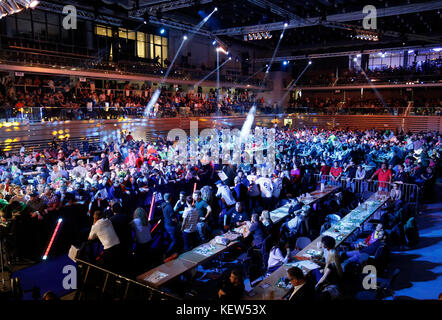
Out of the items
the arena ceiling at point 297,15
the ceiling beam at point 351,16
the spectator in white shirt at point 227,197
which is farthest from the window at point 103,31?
the spectator in white shirt at point 227,197

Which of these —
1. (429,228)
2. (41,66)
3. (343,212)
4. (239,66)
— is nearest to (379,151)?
(429,228)

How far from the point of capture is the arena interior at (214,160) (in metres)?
5.29

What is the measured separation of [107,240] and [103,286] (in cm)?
75

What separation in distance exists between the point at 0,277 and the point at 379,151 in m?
14.2

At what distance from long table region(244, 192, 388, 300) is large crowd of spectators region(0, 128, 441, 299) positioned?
0.75 feet

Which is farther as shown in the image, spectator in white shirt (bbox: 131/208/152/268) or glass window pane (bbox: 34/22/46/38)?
glass window pane (bbox: 34/22/46/38)

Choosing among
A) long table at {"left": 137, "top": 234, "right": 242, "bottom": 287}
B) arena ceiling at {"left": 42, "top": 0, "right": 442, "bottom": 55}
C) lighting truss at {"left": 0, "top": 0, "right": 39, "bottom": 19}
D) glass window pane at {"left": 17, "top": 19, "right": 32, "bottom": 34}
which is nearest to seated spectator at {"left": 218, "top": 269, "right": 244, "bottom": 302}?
long table at {"left": 137, "top": 234, "right": 242, "bottom": 287}

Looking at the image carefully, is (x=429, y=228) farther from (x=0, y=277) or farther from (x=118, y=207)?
(x=0, y=277)

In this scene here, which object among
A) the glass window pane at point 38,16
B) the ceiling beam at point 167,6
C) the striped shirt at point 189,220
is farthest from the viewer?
the glass window pane at point 38,16

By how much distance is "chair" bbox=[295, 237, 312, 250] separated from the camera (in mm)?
6094

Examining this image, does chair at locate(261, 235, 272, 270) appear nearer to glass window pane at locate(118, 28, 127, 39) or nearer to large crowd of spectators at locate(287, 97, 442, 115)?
glass window pane at locate(118, 28, 127, 39)

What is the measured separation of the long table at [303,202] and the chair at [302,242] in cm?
93

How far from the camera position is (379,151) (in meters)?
14.7
